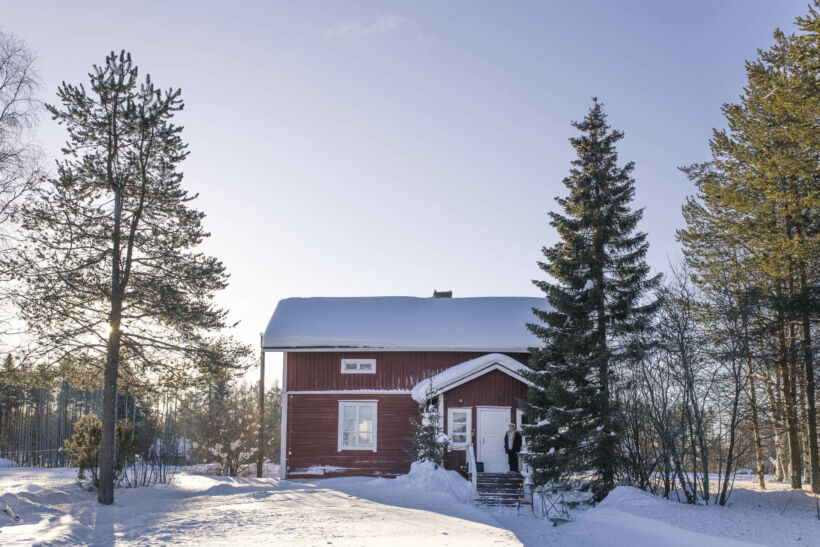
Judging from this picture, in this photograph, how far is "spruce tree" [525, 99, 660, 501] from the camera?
731 inches

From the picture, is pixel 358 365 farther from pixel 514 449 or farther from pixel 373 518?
pixel 373 518

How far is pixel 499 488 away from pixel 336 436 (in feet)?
22.5

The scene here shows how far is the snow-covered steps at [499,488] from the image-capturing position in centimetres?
1994

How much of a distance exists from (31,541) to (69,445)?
36.5 ft

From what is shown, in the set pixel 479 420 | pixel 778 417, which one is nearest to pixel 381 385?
pixel 479 420

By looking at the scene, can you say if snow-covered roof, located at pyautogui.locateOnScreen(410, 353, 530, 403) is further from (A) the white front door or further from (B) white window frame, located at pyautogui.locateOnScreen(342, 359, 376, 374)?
(B) white window frame, located at pyautogui.locateOnScreen(342, 359, 376, 374)

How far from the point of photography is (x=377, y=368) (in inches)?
990

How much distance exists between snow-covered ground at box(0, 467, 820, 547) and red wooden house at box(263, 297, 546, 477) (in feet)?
9.95

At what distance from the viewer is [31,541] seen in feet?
33.5

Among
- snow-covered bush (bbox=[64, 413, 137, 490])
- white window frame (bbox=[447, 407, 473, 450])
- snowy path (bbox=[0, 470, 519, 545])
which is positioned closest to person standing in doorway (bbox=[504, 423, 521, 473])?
white window frame (bbox=[447, 407, 473, 450])

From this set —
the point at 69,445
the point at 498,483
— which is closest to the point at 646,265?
the point at 498,483

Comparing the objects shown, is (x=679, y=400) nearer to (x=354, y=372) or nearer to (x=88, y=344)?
(x=354, y=372)

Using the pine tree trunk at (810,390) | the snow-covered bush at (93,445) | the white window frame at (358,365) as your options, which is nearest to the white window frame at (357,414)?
the white window frame at (358,365)

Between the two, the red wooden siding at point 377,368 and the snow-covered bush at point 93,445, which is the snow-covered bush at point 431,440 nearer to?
the red wooden siding at point 377,368
